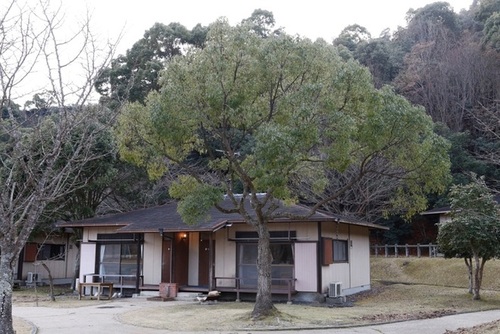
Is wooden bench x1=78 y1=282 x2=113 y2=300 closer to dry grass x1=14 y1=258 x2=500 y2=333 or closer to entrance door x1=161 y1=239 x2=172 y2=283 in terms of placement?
dry grass x1=14 y1=258 x2=500 y2=333

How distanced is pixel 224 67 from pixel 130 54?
25977mm

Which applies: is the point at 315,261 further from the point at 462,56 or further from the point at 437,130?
the point at 462,56

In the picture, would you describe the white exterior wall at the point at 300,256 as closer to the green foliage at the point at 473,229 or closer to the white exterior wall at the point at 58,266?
the green foliage at the point at 473,229

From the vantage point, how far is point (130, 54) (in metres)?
37.3

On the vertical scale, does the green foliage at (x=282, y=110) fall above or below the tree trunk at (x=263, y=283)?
above

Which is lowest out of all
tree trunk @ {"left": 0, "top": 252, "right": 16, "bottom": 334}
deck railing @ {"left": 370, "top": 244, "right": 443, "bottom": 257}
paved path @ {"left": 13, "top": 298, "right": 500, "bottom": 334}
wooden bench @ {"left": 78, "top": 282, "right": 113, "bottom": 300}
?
paved path @ {"left": 13, "top": 298, "right": 500, "bottom": 334}

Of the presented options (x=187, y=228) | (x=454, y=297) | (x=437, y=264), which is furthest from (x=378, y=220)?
(x=187, y=228)

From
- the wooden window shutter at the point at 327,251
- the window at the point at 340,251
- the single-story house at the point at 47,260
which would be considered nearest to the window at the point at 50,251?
the single-story house at the point at 47,260

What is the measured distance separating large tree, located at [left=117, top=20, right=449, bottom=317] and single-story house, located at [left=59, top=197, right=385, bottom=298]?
528cm

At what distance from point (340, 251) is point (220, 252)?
15.3 feet

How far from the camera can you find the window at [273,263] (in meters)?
19.4

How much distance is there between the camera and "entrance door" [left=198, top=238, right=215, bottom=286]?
21506 mm

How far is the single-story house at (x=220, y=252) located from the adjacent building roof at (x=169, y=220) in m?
0.04

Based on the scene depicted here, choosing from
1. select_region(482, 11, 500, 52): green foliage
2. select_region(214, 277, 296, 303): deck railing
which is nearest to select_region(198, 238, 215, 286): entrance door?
select_region(214, 277, 296, 303): deck railing
